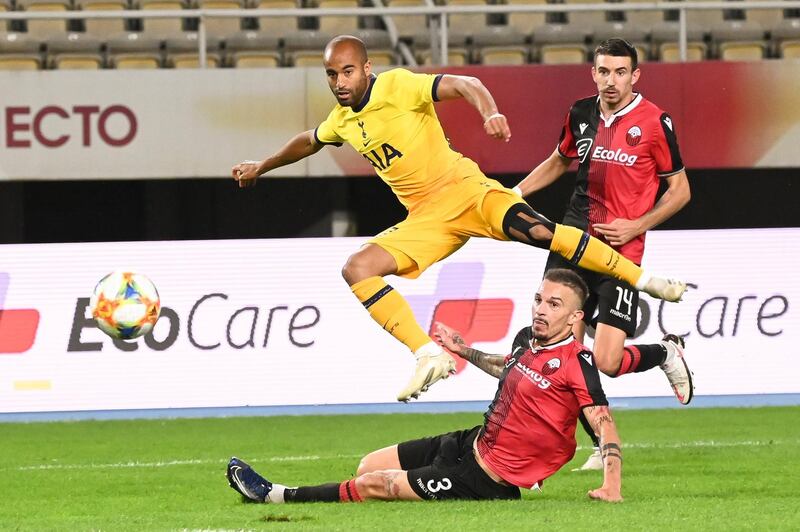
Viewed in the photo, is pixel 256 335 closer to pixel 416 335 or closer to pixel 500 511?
pixel 416 335

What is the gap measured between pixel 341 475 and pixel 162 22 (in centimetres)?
898

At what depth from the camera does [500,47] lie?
15.4 metres

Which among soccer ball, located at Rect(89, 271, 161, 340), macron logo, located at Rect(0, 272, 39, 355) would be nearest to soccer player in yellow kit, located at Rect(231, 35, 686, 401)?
soccer ball, located at Rect(89, 271, 161, 340)

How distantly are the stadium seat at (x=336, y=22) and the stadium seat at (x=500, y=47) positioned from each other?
52.6 inches

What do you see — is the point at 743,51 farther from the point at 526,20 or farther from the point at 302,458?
the point at 302,458

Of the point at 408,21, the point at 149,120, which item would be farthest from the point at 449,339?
the point at 408,21

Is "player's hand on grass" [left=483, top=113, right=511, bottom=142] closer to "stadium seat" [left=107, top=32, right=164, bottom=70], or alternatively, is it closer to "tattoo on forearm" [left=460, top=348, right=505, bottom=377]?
"tattoo on forearm" [left=460, top=348, right=505, bottom=377]

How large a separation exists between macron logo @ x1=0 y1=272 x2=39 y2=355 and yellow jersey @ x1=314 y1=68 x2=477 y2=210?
5.14 m

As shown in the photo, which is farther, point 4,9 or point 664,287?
point 4,9

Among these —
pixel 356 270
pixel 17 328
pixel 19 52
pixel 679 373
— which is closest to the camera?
pixel 356 270

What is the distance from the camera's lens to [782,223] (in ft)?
58.0

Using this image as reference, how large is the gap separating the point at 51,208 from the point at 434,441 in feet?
41.1

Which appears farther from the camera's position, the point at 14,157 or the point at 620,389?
the point at 14,157

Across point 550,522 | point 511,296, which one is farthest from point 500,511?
point 511,296
